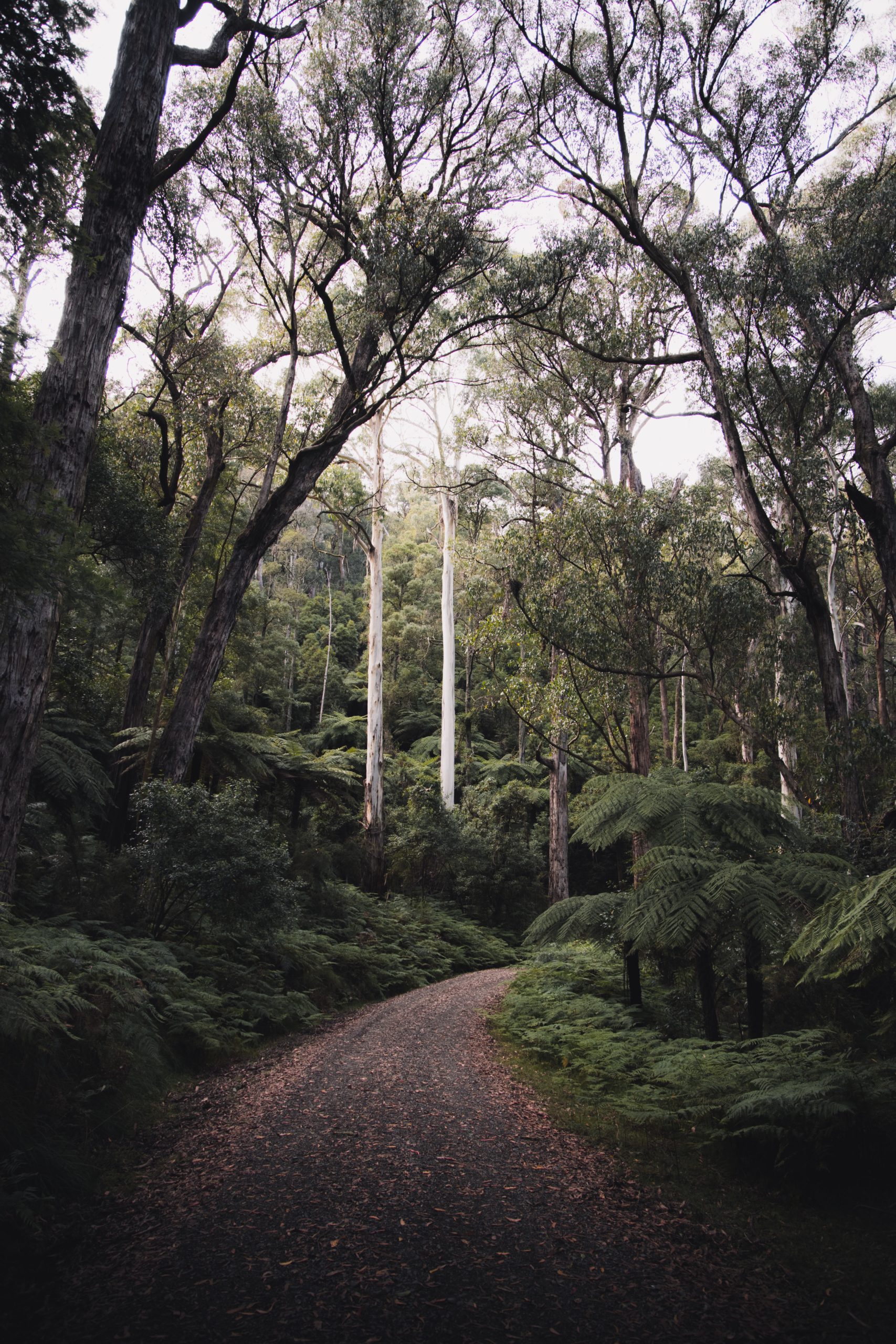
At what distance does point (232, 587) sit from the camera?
31.1 feet

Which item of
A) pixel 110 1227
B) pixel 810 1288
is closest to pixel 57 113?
pixel 110 1227

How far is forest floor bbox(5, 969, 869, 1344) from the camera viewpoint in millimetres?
2283

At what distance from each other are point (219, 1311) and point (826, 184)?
14109 millimetres

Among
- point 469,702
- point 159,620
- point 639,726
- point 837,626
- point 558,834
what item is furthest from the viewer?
point 469,702

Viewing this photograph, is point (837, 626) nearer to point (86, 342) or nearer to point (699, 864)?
point (699, 864)

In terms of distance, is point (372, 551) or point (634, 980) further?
point (372, 551)

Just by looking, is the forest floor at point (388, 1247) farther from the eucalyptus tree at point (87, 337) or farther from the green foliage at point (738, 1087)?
the eucalyptus tree at point (87, 337)

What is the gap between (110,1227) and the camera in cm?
287

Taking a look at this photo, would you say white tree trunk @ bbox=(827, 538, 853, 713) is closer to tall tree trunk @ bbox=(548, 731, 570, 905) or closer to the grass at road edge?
tall tree trunk @ bbox=(548, 731, 570, 905)

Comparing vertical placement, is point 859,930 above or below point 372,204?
below

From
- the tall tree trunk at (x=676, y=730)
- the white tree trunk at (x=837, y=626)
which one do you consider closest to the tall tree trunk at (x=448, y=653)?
the tall tree trunk at (x=676, y=730)

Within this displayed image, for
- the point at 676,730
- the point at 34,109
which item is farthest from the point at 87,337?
the point at 676,730

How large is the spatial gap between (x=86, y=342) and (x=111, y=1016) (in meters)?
5.25

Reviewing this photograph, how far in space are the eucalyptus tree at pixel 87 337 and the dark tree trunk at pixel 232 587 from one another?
323 cm
